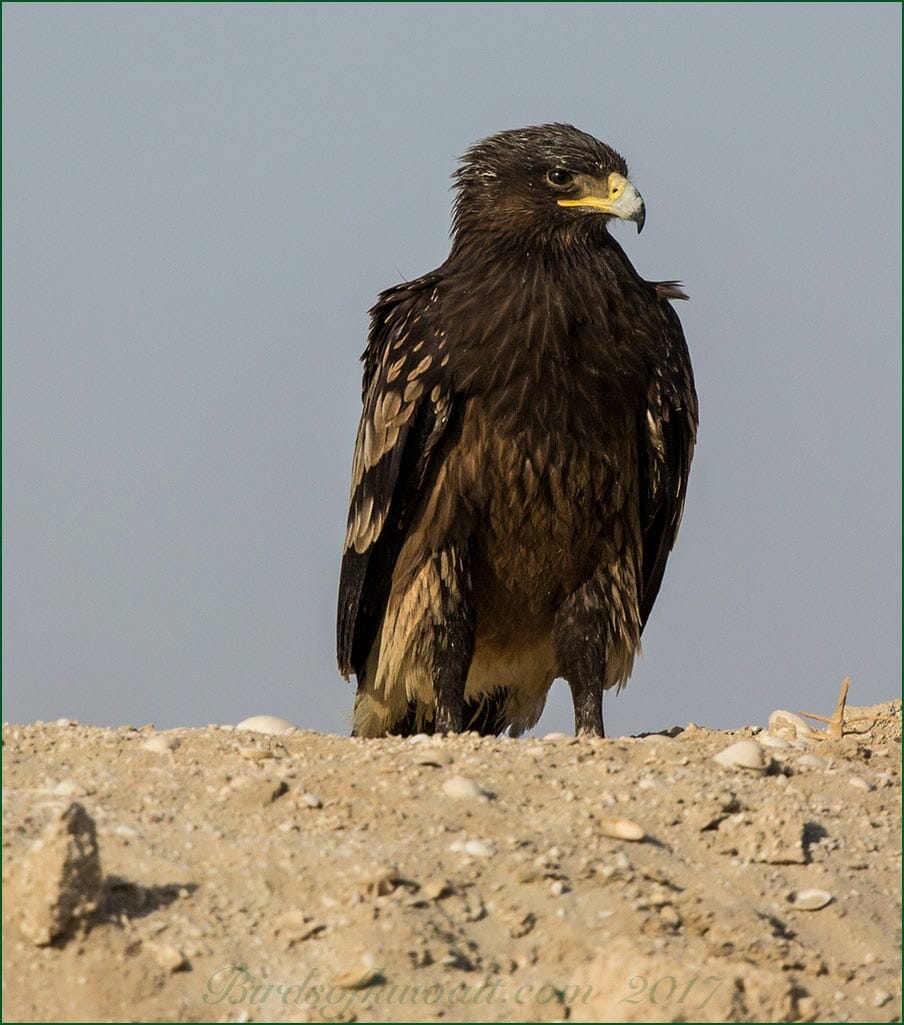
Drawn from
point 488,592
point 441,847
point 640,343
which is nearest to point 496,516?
point 488,592

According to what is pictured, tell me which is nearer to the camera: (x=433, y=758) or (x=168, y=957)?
(x=168, y=957)

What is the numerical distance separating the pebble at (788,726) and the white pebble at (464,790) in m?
2.68

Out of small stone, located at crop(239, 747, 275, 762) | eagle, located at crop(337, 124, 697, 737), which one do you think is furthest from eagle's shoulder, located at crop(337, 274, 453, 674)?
small stone, located at crop(239, 747, 275, 762)

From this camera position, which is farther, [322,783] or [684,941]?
[322,783]

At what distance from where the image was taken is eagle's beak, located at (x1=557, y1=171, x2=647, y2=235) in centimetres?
772

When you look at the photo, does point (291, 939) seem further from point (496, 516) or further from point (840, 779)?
point (496, 516)

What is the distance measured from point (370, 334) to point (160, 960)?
4.66 metres

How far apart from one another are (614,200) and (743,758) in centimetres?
297

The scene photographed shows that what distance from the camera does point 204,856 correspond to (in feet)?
15.8

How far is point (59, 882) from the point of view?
4203 mm

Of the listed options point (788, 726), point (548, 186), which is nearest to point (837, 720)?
point (788, 726)

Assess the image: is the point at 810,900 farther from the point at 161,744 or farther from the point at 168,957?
the point at 161,744

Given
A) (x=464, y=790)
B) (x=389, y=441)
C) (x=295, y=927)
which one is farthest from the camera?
(x=389, y=441)

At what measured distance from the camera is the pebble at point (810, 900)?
16.8 ft
